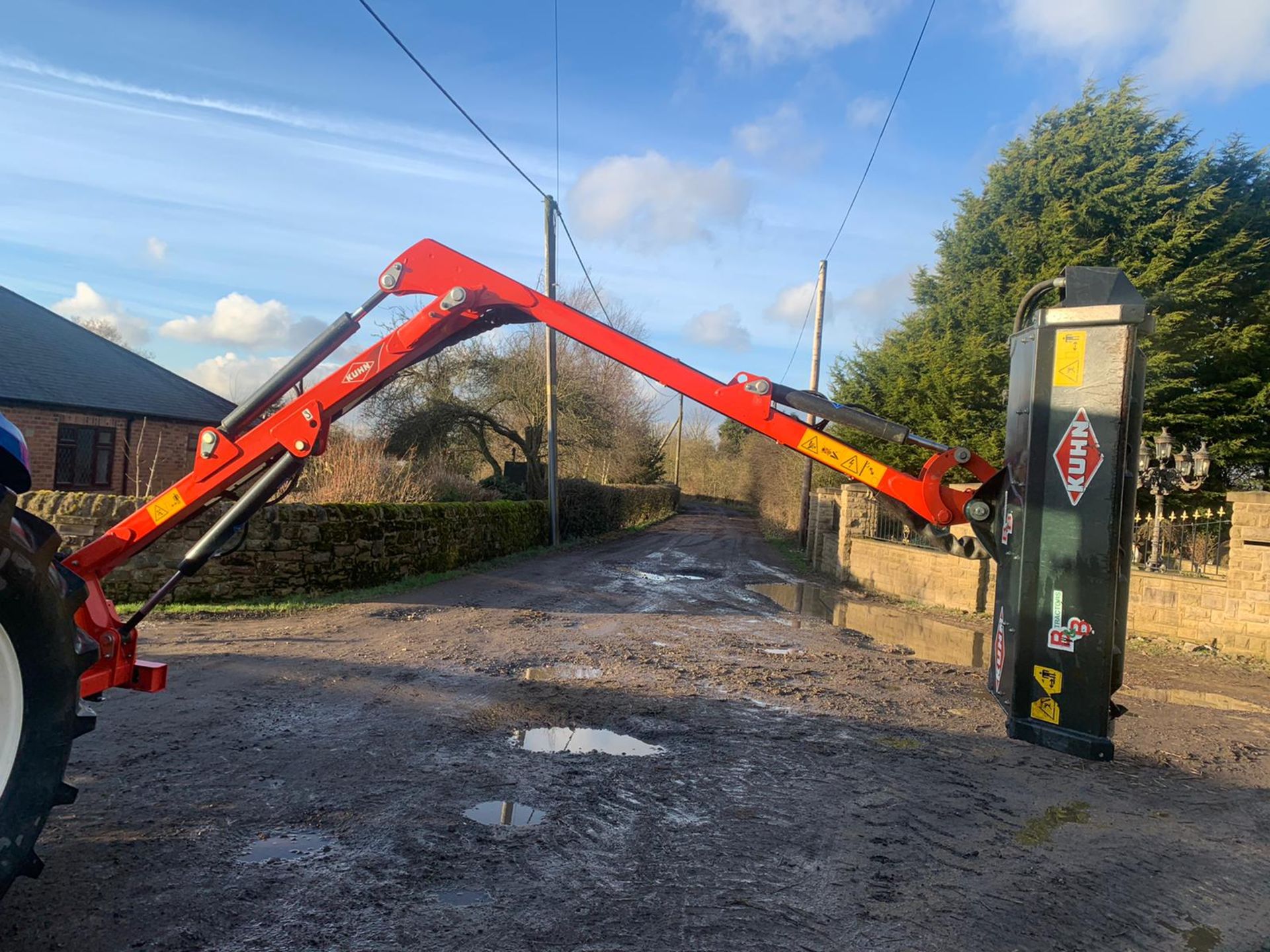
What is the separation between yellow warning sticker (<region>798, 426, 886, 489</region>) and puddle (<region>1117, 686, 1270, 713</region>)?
4.80 m

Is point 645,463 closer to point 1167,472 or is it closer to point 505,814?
point 1167,472

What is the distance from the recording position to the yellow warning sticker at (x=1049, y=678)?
150 inches

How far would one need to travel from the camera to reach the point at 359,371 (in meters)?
5.20

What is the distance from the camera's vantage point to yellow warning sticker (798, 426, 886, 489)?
4.87 m

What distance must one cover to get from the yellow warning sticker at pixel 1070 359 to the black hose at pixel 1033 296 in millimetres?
252

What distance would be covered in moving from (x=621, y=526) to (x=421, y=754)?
1156 inches

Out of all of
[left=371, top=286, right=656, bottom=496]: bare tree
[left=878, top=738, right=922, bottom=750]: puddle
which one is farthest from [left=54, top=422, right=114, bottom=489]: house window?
[left=878, top=738, right=922, bottom=750]: puddle

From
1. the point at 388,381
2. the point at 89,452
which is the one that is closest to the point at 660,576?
the point at 388,381

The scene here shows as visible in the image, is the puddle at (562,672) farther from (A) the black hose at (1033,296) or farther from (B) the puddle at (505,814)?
(A) the black hose at (1033,296)

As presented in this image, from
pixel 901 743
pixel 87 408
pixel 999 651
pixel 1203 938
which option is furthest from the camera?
pixel 87 408

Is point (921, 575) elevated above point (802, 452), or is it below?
below

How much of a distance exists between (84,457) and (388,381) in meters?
21.7

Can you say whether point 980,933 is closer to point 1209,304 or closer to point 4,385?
point 1209,304

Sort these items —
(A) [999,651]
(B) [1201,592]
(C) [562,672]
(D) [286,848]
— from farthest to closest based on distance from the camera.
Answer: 1. (B) [1201,592]
2. (C) [562,672]
3. (A) [999,651]
4. (D) [286,848]
